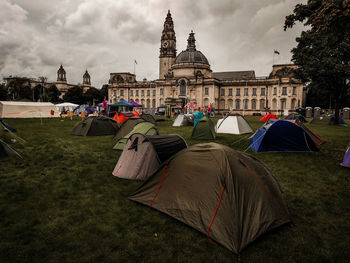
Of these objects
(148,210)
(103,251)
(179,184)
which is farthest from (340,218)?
(103,251)

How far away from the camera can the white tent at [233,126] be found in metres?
15.3

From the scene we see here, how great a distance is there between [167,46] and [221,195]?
67.4 metres

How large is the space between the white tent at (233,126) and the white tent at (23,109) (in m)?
17.9

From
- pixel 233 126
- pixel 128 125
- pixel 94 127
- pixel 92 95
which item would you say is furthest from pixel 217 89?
pixel 128 125

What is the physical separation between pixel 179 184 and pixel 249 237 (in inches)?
57.4

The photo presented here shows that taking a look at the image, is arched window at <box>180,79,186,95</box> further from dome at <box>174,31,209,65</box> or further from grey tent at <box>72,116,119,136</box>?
grey tent at <box>72,116,119,136</box>

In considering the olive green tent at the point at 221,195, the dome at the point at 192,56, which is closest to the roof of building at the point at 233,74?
the dome at the point at 192,56

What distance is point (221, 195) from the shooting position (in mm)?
3658

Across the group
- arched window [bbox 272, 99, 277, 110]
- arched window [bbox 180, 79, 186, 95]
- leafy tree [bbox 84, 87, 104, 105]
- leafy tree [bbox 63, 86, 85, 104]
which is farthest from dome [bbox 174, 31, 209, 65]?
leafy tree [bbox 63, 86, 85, 104]

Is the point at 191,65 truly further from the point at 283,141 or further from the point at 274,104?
the point at 283,141

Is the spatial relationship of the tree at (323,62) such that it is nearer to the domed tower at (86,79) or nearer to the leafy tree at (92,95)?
the leafy tree at (92,95)

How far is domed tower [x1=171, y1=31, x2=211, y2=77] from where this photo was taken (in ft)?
189

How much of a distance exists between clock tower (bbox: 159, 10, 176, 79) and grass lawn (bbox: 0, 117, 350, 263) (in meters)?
62.4

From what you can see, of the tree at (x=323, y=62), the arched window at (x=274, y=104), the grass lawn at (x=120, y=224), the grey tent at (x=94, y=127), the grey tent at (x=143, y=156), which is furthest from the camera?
the arched window at (x=274, y=104)
